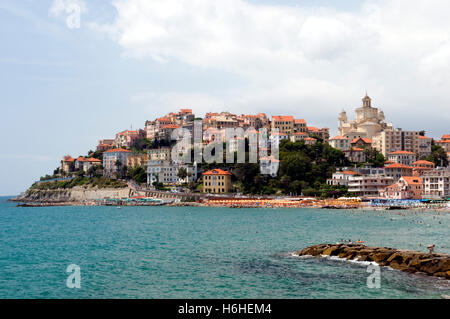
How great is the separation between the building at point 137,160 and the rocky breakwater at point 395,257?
4062 inches

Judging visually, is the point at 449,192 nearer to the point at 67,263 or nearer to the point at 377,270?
the point at 377,270

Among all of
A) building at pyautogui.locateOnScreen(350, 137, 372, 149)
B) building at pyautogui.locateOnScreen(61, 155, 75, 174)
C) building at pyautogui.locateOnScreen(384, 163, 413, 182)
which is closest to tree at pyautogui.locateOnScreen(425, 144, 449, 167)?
building at pyautogui.locateOnScreen(350, 137, 372, 149)

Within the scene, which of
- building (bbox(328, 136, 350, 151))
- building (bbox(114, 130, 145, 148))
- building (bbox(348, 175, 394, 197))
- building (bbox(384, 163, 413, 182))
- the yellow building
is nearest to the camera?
building (bbox(348, 175, 394, 197))

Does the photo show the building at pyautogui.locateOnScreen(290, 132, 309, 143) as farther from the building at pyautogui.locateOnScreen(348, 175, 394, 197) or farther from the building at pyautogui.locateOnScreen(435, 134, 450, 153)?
the building at pyautogui.locateOnScreen(435, 134, 450, 153)

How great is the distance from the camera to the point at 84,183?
413 ft

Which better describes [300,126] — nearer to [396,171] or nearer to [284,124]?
[284,124]

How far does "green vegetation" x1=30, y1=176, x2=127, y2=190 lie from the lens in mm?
118625

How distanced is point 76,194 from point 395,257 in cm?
11221

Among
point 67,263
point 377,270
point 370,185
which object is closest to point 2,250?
point 67,263

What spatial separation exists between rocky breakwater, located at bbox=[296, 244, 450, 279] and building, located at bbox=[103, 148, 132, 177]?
108 metres

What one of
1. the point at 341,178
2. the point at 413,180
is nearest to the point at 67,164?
the point at 341,178

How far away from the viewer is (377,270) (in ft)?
69.8

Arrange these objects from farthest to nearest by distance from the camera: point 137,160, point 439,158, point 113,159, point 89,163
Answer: point 89,163 → point 113,159 → point 137,160 → point 439,158

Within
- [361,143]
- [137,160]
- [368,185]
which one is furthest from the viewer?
[137,160]
